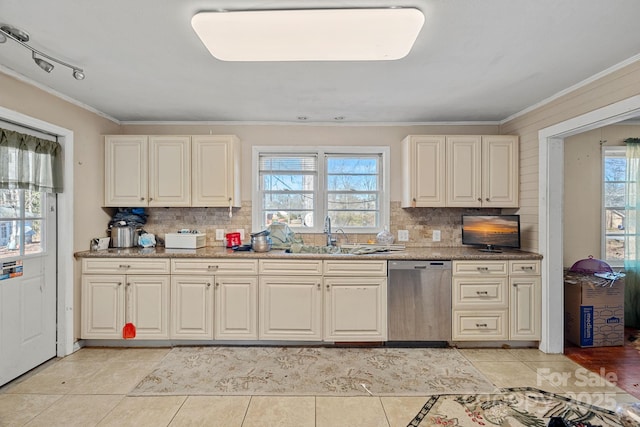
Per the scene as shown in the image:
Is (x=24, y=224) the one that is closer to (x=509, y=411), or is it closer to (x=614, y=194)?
(x=509, y=411)

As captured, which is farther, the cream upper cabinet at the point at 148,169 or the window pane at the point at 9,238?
the cream upper cabinet at the point at 148,169

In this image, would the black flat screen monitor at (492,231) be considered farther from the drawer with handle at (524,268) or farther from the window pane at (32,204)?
the window pane at (32,204)

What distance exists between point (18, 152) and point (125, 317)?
67.6 inches

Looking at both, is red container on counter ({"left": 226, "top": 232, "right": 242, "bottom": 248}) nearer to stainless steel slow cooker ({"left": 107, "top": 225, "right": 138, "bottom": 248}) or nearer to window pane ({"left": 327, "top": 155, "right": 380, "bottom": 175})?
stainless steel slow cooker ({"left": 107, "top": 225, "right": 138, "bottom": 248})

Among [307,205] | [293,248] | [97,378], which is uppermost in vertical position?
[307,205]

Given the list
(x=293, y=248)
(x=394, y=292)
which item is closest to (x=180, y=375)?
(x=293, y=248)

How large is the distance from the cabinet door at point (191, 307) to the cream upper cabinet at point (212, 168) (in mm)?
911

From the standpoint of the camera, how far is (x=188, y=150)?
3533 mm

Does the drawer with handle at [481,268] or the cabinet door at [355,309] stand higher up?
the drawer with handle at [481,268]

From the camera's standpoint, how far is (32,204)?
109 inches

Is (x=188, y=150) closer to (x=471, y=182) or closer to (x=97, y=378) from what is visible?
(x=97, y=378)

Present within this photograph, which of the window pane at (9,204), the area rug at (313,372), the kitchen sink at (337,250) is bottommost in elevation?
the area rug at (313,372)

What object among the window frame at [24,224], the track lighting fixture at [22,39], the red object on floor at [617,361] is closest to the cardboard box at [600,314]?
the red object on floor at [617,361]

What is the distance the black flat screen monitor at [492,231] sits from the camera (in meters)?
3.29
